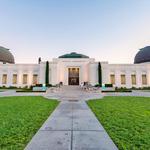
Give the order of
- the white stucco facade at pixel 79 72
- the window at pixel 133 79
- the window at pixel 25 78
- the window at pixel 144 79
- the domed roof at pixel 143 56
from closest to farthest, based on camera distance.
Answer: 1. the white stucco facade at pixel 79 72
2. the window at pixel 133 79
3. the window at pixel 144 79
4. the window at pixel 25 78
5. the domed roof at pixel 143 56

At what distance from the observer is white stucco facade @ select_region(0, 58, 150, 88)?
107ft

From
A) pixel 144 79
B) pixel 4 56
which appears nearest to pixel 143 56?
pixel 144 79

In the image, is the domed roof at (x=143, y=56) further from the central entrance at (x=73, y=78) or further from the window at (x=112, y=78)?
the central entrance at (x=73, y=78)

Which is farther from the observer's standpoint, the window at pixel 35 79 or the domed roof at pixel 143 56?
the domed roof at pixel 143 56

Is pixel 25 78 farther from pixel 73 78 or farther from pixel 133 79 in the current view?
pixel 133 79

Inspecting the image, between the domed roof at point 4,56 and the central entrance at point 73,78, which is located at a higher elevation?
the domed roof at point 4,56

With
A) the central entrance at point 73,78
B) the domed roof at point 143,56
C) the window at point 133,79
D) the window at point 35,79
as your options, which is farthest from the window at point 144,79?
the window at point 35,79

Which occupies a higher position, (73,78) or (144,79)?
(73,78)

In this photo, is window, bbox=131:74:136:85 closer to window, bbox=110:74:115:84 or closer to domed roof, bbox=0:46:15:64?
window, bbox=110:74:115:84

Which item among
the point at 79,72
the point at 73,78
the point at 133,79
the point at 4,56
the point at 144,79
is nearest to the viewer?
the point at 133,79

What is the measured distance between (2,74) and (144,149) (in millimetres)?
39028

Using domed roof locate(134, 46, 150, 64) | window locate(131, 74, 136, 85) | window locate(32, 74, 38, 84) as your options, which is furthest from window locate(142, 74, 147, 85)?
window locate(32, 74, 38, 84)

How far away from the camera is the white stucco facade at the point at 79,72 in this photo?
107 ft

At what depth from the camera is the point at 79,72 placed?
114 feet
